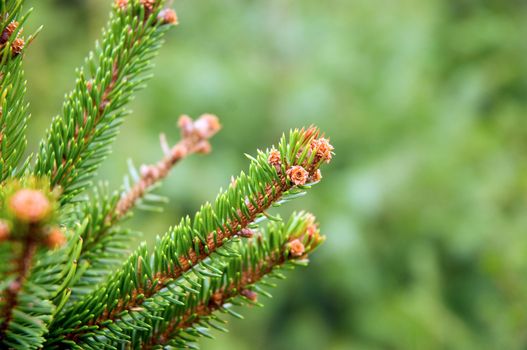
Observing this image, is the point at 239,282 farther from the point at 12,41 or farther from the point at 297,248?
the point at 12,41

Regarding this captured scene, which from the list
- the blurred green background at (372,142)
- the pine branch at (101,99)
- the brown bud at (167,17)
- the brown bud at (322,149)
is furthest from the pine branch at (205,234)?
the blurred green background at (372,142)

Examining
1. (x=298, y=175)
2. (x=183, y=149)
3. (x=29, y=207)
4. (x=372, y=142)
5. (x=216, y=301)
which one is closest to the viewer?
(x=29, y=207)

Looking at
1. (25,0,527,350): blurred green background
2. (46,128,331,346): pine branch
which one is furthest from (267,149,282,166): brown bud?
(25,0,527,350): blurred green background

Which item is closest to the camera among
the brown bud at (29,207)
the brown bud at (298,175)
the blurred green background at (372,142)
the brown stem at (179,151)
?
the brown bud at (29,207)

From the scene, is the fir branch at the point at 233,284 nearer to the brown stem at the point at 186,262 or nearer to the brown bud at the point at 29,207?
the brown stem at the point at 186,262

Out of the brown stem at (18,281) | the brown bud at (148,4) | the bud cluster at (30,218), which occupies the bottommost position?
the brown stem at (18,281)

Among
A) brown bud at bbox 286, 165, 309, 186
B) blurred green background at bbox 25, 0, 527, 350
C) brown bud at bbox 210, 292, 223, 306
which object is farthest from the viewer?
blurred green background at bbox 25, 0, 527, 350

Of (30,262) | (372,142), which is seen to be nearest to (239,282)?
(30,262)

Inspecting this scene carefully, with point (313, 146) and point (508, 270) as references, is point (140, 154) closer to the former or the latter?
point (508, 270)

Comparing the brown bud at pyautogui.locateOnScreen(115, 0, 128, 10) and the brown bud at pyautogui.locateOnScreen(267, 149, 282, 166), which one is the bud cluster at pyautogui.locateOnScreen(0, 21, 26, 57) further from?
the brown bud at pyautogui.locateOnScreen(267, 149, 282, 166)
